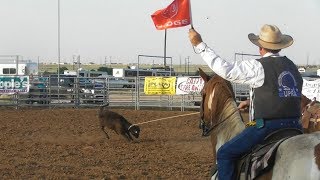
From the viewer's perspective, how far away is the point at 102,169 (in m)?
9.98

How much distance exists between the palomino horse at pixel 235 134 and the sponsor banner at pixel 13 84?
21.4 metres

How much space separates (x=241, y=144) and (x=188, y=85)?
63.2 feet

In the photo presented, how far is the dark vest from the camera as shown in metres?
4.32

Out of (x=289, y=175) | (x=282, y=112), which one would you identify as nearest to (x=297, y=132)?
(x=282, y=112)

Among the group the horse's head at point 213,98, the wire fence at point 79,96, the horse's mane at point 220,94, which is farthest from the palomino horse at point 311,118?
the wire fence at point 79,96

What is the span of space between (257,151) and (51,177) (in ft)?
18.0

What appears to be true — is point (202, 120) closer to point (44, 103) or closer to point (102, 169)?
point (102, 169)

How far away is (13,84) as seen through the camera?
2567cm

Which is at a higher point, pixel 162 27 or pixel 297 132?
pixel 162 27

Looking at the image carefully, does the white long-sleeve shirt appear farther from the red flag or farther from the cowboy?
the red flag

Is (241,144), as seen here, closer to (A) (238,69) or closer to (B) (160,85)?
(A) (238,69)

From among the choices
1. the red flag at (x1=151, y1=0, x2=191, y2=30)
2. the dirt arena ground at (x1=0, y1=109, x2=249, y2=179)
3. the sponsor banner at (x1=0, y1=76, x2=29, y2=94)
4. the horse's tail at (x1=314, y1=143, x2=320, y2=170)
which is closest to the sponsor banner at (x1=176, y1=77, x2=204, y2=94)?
the dirt arena ground at (x1=0, y1=109, x2=249, y2=179)

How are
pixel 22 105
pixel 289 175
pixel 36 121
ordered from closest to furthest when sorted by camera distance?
pixel 289 175
pixel 36 121
pixel 22 105

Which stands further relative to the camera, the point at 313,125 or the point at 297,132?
the point at 313,125
